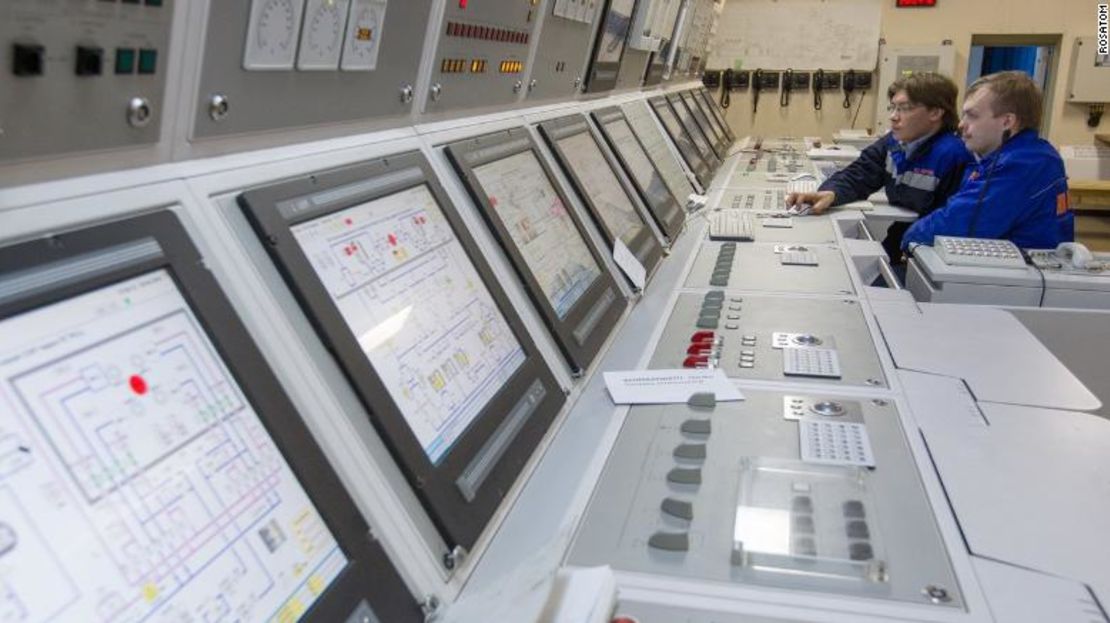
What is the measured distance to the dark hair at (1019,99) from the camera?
3061mm

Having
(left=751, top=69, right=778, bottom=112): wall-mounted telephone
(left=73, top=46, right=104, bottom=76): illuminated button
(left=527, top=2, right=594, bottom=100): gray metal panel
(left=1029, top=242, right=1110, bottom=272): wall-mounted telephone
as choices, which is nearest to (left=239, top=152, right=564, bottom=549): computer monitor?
(left=73, top=46, right=104, bottom=76): illuminated button

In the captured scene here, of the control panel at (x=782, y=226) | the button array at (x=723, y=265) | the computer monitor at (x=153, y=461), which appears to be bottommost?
the control panel at (x=782, y=226)

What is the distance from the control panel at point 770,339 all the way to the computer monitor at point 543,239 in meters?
0.17

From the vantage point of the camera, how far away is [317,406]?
1.01 metres


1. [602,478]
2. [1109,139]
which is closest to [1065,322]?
[602,478]

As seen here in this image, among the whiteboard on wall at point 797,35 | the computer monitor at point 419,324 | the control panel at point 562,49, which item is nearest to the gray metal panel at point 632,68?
the control panel at point 562,49

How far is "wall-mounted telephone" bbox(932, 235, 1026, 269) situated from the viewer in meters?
2.43

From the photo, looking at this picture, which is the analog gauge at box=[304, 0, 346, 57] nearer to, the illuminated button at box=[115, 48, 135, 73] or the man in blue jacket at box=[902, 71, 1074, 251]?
the illuminated button at box=[115, 48, 135, 73]

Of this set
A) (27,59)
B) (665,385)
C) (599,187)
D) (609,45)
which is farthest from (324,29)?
(609,45)

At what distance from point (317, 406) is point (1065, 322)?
2.08 metres

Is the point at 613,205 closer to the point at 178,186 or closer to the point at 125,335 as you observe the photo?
the point at 178,186

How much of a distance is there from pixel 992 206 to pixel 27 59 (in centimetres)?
304

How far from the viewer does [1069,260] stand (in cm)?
242

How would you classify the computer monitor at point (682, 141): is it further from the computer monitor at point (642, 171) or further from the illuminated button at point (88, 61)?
the illuminated button at point (88, 61)
